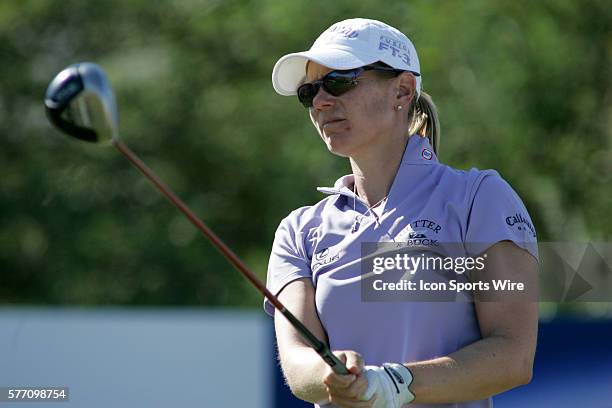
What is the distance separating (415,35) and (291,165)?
1.76m

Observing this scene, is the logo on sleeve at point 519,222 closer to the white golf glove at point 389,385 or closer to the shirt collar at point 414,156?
the shirt collar at point 414,156

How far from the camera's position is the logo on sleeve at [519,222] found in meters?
2.67

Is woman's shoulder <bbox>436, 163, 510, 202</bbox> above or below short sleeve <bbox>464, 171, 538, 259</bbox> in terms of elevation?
above

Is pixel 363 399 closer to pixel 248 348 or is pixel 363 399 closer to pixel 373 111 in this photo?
pixel 373 111

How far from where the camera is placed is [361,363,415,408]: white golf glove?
8.09 ft

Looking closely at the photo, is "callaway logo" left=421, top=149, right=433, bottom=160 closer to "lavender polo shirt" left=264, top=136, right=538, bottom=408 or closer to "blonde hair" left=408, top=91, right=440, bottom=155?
"lavender polo shirt" left=264, top=136, right=538, bottom=408

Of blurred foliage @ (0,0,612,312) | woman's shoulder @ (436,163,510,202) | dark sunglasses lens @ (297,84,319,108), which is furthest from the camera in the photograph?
blurred foliage @ (0,0,612,312)

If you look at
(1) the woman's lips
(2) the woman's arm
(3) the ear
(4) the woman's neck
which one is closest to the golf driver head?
(1) the woman's lips

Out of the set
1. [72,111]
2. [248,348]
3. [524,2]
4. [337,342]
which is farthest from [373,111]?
[524,2]

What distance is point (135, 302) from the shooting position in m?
10.2

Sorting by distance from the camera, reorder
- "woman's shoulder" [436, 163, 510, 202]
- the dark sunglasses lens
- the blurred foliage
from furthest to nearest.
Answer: the blurred foliage, the dark sunglasses lens, "woman's shoulder" [436, 163, 510, 202]

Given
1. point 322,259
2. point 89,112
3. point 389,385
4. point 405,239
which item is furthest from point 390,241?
point 89,112

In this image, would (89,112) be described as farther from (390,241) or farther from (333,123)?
(390,241)

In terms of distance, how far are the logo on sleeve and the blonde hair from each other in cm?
42
